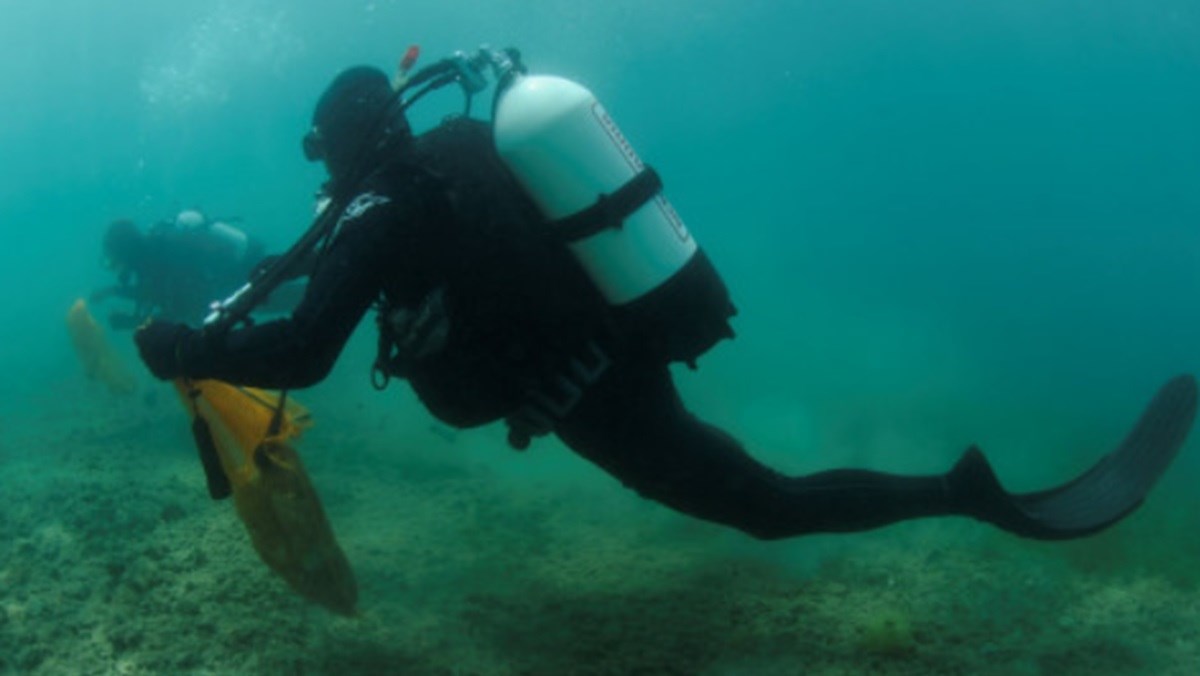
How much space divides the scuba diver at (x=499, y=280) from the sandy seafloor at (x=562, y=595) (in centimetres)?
115

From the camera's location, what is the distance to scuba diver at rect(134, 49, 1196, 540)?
2799 millimetres

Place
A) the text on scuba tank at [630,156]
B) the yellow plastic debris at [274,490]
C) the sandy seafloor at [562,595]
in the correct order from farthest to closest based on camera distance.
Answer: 1. the sandy seafloor at [562,595]
2. the yellow plastic debris at [274,490]
3. the text on scuba tank at [630,156]

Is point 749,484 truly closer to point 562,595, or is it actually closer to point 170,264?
point 562,595

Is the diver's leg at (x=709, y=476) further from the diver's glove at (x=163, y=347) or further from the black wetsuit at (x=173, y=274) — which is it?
the black wetsuit at (x=173, y=274)

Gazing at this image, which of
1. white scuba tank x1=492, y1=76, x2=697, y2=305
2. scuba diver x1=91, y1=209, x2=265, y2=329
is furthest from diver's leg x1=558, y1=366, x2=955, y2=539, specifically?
scuba diver x1=91, y1=209, x2=265, y2=329

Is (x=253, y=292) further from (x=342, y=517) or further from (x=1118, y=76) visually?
(x=1118, y=76)

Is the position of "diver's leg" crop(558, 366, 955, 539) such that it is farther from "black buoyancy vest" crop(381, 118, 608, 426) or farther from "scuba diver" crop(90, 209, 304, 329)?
"scuba diver" crop(90, 209, 304, 329)

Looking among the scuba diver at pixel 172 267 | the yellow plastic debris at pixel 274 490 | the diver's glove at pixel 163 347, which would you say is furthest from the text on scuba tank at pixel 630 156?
the scuba diver at pixel 172 267

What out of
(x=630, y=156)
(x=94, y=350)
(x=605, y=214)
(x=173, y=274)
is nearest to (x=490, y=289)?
(x=605, y=214)

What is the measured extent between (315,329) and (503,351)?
2.30 ft

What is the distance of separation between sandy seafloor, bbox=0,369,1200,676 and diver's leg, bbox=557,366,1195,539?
646mm

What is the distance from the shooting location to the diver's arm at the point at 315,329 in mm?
2689

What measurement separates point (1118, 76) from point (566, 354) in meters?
122

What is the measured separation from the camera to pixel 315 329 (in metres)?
2.72
